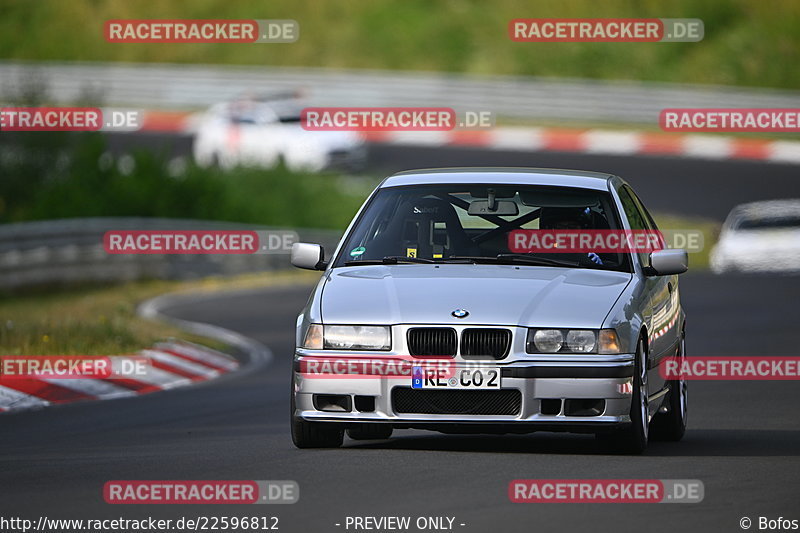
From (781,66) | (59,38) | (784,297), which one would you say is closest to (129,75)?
(59,38)

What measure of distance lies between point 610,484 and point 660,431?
8.68 ft

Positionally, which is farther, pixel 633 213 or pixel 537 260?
pixel 633 213

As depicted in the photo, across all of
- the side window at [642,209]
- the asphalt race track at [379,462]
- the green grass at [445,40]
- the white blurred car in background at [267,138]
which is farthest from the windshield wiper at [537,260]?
the green grass at [445,40]

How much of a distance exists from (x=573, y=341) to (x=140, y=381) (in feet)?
21.1

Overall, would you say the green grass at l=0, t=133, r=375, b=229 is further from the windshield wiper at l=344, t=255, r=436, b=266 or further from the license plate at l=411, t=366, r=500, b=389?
the license plate at l=411, t=366, r=500, b=389

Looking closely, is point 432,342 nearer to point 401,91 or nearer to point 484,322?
point 484,322

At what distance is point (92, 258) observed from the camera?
27375 mm

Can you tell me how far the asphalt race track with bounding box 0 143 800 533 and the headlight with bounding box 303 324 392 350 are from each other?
590 mm

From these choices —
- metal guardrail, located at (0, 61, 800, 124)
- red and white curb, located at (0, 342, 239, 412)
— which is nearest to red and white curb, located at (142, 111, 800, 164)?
metal guardrail, located at (0, 61, 800, 124)

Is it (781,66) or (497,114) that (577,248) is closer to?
(497,114)

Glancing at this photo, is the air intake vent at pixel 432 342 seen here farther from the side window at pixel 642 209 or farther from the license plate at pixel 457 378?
the side window at pixel 642 209

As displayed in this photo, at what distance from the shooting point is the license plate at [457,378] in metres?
9.49

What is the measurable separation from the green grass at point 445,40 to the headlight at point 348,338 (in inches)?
1677

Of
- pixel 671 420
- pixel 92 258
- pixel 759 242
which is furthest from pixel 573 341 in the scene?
pixel 759 242
